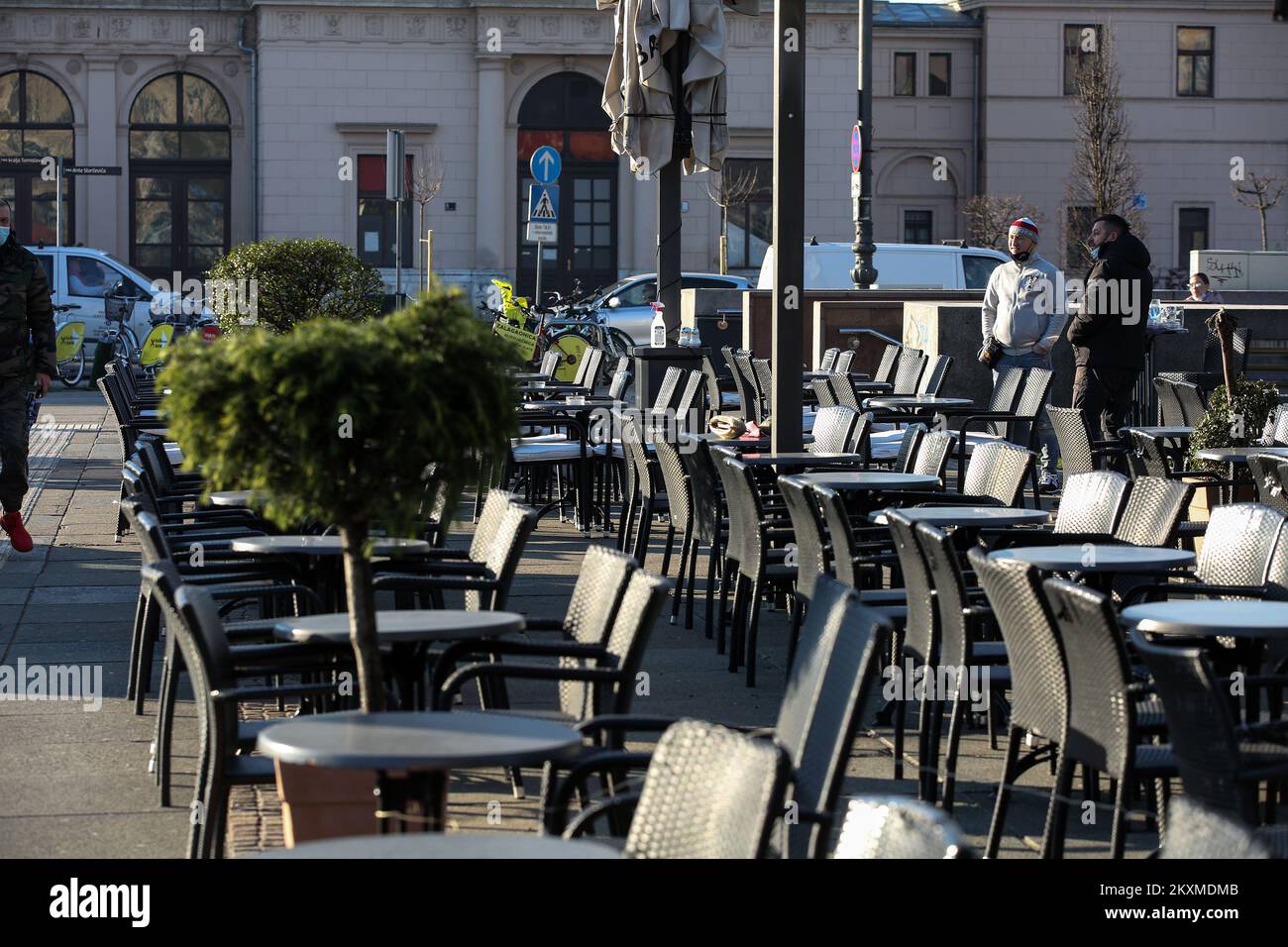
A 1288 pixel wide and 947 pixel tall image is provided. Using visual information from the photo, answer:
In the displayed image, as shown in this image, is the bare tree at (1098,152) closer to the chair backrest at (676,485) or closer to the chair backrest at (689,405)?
the chair backrest at (689,405)

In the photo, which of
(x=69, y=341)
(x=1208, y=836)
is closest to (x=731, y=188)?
(x=69, y=341)

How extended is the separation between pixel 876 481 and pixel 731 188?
37.7 metres

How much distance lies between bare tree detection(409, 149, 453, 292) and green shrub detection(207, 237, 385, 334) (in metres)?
31.3

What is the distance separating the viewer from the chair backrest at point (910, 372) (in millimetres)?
16469

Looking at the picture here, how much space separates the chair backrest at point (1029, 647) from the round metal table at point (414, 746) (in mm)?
1401

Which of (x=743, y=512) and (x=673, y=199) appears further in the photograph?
(x=673, y=199)

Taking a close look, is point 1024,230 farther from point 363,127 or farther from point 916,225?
point 916,225

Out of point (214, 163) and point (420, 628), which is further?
point (214, 163)

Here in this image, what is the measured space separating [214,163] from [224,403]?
43.3 m

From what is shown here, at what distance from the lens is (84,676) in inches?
334

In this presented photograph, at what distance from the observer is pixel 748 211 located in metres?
47.0

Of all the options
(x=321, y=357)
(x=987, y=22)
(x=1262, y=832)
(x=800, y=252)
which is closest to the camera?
(x=1262, y=832)

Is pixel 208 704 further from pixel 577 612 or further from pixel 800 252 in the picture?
pixel 800 252
